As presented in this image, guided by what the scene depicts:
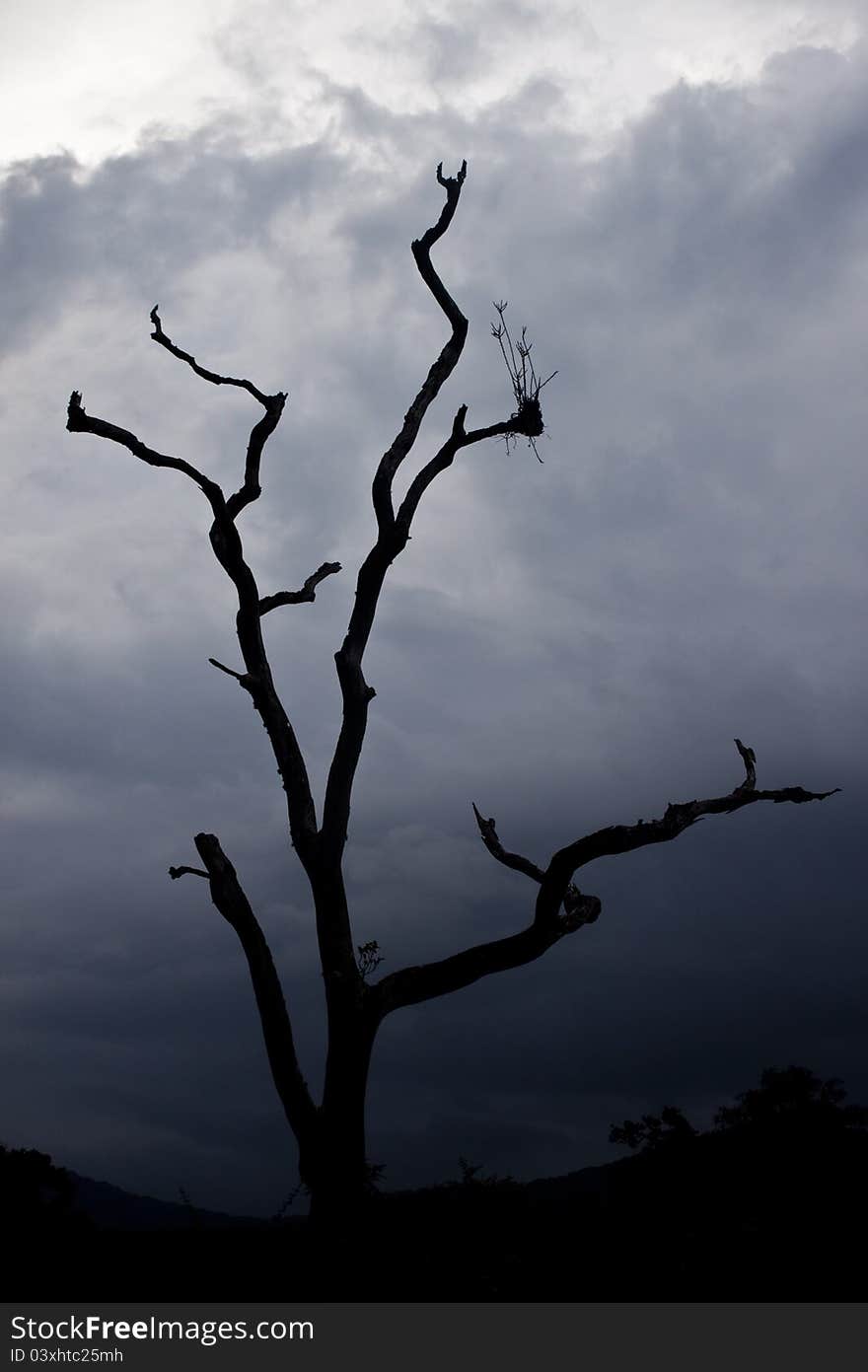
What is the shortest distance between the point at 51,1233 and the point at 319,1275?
10.8ft

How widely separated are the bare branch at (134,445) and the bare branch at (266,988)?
4.15m

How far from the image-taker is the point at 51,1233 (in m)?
11.4

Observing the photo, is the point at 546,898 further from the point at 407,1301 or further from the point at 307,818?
the point at 407,1301

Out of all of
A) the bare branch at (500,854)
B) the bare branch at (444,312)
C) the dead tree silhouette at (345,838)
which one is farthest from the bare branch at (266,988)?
the bare branch at (444,312)

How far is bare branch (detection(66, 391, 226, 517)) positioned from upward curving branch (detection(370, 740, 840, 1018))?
5.80 m

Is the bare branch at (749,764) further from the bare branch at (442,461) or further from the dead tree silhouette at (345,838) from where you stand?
the bare branch at (442,461)

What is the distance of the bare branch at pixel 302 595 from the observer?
1453cm

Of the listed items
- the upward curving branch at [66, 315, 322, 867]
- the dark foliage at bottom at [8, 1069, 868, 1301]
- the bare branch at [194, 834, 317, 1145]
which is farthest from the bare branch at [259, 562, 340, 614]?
the dark foliage at bottom at [8, 1069, 868, 1301]

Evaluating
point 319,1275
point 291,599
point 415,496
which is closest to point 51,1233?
point 319,1275

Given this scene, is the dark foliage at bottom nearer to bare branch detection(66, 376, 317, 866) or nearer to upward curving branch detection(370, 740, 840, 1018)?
upward curving branch detection(370, 740, 840, 1018)

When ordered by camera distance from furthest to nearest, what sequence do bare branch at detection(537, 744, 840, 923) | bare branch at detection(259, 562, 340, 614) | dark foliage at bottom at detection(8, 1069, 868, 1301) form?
bare branch at detection(259, 562, 340, 614)
bare branch at detection(537, 744, 840, 923)
dark foliage at bottom at detection(8, 1069, 868, 1301)

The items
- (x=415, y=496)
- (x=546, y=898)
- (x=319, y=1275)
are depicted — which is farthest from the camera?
(x=415, y=496)

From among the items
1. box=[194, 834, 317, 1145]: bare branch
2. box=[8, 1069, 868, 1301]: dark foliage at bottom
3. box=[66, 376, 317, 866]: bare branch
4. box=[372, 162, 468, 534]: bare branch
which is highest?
box=[372, 162, 468, 534]: bare branch

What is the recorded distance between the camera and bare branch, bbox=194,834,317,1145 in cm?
1231
